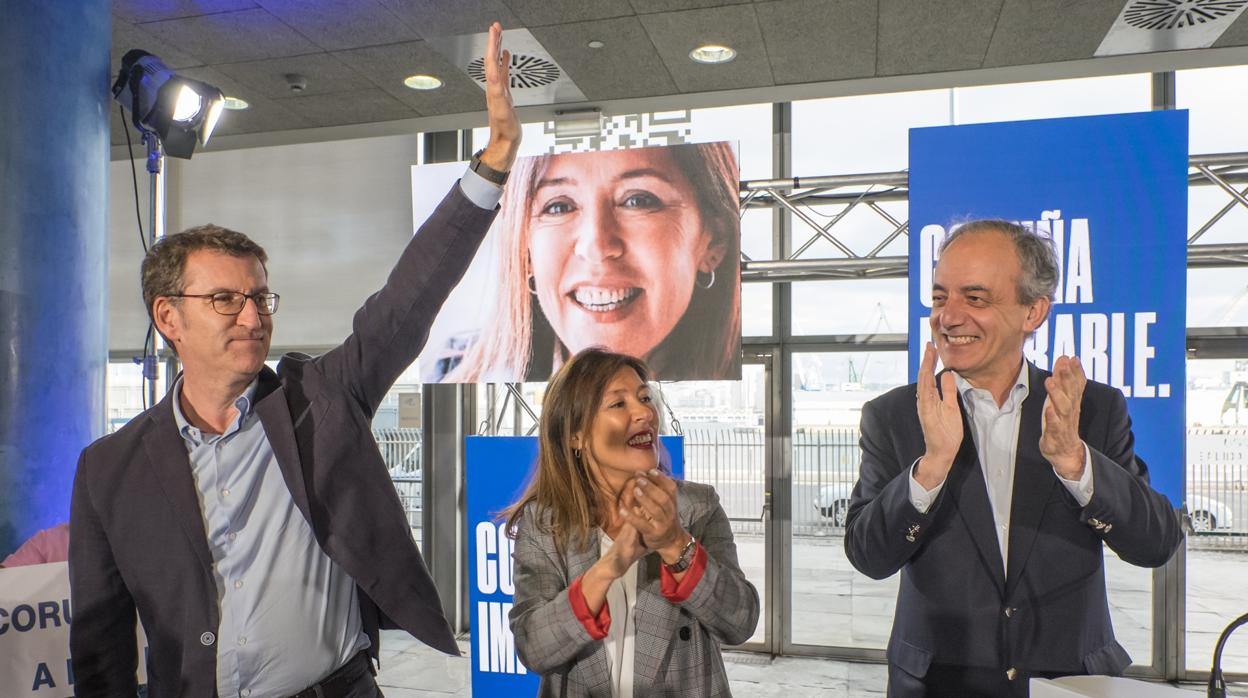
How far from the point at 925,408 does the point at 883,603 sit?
4.80m

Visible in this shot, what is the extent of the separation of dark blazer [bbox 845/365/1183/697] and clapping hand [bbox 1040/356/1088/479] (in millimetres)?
86

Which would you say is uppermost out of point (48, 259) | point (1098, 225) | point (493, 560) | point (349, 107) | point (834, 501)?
point (349, 107)

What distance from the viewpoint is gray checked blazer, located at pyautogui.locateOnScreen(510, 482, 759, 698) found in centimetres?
159

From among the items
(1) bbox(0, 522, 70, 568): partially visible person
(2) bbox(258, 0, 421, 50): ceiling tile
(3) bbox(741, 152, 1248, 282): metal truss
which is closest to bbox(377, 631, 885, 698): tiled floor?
(3) bbox(741, 152, 1248, 282): metal truss

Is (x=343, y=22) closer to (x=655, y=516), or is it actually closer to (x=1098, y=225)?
(x=655, y=516)

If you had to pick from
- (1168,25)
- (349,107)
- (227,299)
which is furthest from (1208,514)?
(227,299)

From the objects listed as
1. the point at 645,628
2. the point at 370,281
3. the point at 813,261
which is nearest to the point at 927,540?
the point at 645,628

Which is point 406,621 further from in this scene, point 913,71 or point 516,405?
point 516,405

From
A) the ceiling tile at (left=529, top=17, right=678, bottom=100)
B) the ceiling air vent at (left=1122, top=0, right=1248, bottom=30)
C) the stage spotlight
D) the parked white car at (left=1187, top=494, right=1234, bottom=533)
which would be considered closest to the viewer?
the stage spotlight

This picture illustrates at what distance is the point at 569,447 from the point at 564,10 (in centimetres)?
208

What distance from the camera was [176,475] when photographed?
1563mm

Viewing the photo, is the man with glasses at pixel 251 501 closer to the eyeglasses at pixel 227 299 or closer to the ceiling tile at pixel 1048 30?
the eyeglasses at pixel 227 299

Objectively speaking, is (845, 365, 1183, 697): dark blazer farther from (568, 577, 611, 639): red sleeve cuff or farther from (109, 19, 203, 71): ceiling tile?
(109, 19, 203, 71): ceiling tile

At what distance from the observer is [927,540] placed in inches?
69.7
